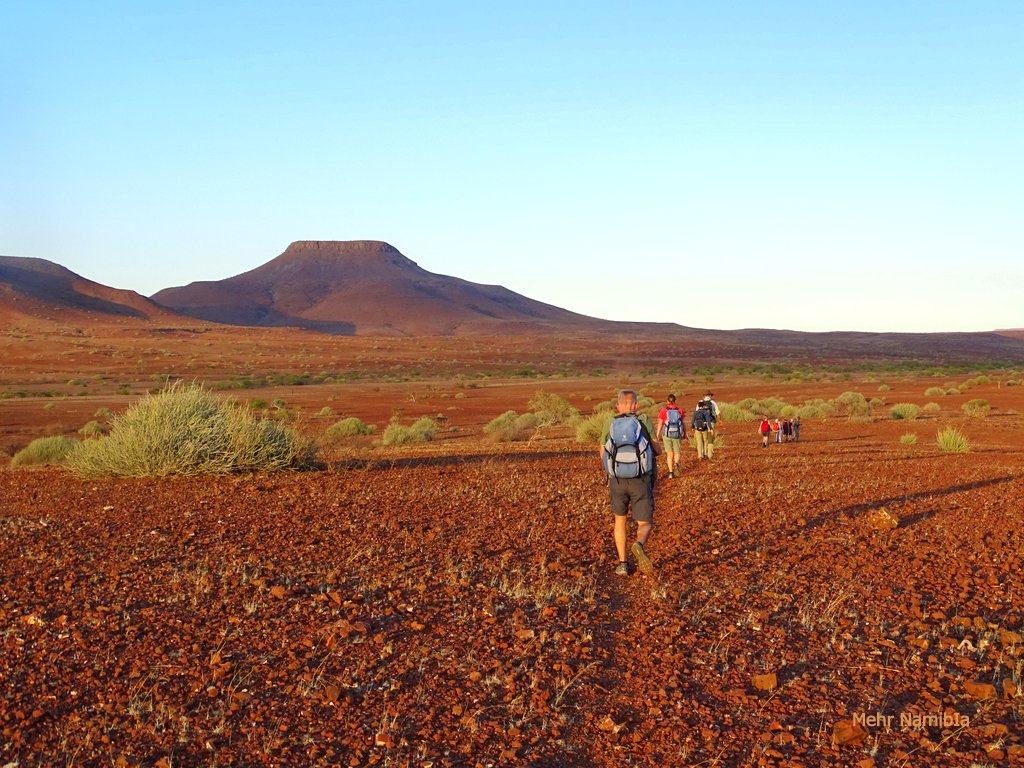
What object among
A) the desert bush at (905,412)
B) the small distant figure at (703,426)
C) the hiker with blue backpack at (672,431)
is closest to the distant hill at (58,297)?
the desert bush at (905,412)

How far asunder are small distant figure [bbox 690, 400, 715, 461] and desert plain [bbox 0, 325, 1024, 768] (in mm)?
2275

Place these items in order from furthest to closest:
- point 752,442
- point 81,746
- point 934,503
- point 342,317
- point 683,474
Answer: point 342,317, point 752,442, point 683,474, point 934,503, point 81,746

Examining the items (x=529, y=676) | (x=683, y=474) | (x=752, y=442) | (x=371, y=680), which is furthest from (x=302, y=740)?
(x=752, y=442)

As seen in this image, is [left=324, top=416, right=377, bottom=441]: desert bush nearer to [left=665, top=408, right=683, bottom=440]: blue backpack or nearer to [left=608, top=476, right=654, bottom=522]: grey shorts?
[left=665, top=408, right=683, bottom=440]: blue backpack

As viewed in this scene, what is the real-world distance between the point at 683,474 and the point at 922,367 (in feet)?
249

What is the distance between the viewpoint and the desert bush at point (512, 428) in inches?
999

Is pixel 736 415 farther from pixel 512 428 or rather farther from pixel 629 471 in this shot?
pixel 629 471

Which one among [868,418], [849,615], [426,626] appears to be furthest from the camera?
[868,418]

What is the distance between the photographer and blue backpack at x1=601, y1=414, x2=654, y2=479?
7.81m

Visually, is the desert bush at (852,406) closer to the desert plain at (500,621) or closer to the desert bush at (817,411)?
the desert bush at (817,411)

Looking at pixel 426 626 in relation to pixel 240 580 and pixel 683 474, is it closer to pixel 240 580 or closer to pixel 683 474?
pixel 240 580

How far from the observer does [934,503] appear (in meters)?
11.8

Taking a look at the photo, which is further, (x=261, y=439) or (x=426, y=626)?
(x=261, y=439)

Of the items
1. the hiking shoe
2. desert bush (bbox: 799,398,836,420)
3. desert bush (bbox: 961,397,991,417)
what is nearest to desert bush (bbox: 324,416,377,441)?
desert bush (bbox: 799,398,836,420)
